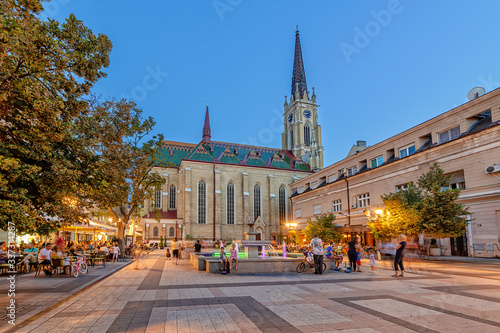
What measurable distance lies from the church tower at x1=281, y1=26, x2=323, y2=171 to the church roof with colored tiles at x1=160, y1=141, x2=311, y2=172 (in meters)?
2.67

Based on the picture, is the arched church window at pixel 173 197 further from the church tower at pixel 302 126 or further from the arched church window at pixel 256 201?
the church tower at pixel 302 126

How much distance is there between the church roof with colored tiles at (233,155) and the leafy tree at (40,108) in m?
50.0

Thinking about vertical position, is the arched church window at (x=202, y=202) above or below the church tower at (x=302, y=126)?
below

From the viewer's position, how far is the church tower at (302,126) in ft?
232

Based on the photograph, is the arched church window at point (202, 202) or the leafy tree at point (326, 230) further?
the arched church window at point (202, 202)

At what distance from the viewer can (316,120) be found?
3009 inches

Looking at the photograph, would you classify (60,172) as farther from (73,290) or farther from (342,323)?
(342,323)

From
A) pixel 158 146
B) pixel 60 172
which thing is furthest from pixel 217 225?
pixel 60 172

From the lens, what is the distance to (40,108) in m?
6.45

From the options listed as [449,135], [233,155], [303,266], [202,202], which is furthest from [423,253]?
[233,155]

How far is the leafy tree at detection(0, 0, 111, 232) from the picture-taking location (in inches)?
249

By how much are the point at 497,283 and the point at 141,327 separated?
39.9ft

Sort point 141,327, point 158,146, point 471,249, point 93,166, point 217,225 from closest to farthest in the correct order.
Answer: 1. point 141,327
2. point 93,166
3. point 471,249
4. point 158,146
5. point 217,225

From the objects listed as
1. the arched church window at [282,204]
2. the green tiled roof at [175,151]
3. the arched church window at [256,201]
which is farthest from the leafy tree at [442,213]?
the green tiled roof at [175,151]
